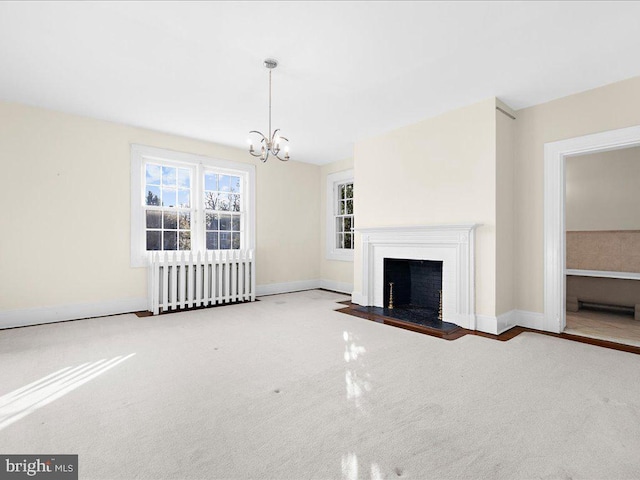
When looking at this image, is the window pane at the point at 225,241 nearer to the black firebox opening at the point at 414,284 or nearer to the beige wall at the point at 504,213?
the black firebox opening at the point at 414,284

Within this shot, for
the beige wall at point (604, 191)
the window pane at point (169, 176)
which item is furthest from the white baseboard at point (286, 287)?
the beige wall at point (604, 191)

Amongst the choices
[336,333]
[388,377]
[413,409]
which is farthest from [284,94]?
[413,409]

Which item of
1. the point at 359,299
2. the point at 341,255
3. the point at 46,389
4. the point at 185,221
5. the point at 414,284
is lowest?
the point at 46,389

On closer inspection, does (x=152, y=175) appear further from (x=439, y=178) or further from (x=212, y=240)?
(x=439, y=178)

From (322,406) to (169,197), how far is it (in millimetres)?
4290

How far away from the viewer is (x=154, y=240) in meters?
5.06

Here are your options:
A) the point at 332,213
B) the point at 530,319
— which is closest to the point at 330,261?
the point at 332,213

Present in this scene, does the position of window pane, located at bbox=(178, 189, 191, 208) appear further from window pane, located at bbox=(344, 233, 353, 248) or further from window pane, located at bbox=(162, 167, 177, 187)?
window pane, located at bbox=(344, 233, 353, 248)

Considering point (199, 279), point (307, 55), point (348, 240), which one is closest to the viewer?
point (307, 55)

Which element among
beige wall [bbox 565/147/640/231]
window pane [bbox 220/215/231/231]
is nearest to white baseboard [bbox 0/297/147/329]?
window pane [bbox 220/215/231/231]

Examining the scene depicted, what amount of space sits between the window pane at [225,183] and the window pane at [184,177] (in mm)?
528

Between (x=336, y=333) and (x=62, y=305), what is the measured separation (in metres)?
3.55

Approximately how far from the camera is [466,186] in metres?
4.02

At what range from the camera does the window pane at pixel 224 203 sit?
577 centimetres
